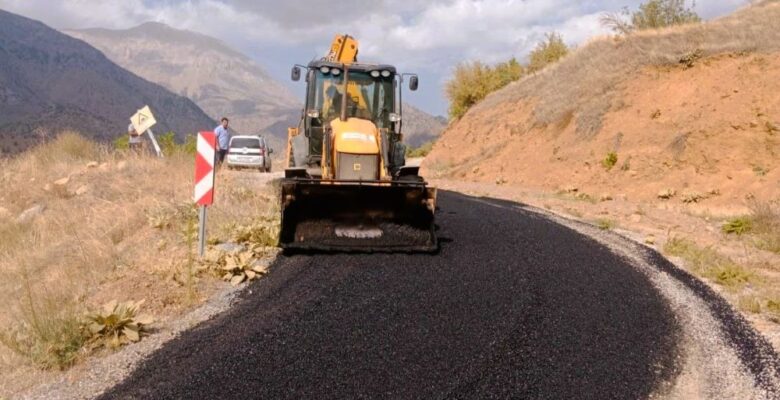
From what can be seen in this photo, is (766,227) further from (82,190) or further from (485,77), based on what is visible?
(485,77)

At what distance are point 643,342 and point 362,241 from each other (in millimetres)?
4161

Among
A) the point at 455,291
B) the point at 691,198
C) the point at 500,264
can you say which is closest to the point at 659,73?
the point at 691,198

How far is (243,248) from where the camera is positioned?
834 cm

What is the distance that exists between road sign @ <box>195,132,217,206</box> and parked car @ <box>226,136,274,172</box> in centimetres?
Result: 1695

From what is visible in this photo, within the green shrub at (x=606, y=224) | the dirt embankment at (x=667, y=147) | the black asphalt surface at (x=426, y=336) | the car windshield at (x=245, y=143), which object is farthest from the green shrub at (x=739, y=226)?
the car windshield at (x=245, y=143)

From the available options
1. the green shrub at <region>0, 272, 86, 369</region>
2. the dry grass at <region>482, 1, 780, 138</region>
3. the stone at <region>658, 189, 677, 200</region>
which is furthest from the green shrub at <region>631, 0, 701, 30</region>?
the green shrub at <region>0, 272, 86, 369</region>

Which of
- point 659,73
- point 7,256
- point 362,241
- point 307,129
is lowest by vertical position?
point 7,256

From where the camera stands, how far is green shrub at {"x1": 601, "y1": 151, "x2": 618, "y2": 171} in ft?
68.3

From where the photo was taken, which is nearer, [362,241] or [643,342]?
[643,342]

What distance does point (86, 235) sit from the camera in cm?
1084

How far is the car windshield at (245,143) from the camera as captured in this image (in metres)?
Answer: 24.9

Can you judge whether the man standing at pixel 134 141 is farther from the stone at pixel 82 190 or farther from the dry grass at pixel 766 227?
the dry grass at pixel 766 227

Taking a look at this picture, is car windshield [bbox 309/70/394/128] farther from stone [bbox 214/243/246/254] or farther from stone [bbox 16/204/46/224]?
stone [bbox 16/204/46/224]

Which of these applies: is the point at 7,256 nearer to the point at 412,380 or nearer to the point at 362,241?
the point at 362,241
